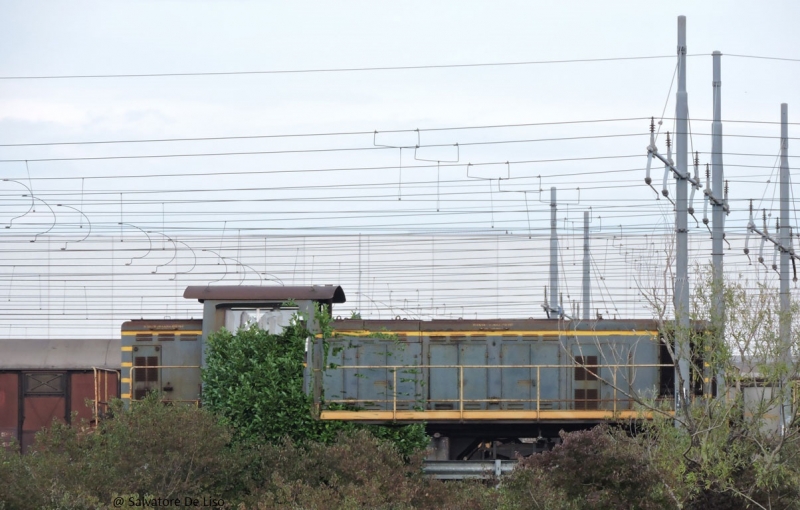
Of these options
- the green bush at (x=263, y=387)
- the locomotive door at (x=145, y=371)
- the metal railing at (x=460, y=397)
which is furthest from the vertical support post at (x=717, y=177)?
the locomotive door at (x=145, y=371)

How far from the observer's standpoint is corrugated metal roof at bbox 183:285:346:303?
18016mm

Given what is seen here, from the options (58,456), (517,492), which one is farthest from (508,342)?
(58,456)

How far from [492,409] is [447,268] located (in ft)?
34.4

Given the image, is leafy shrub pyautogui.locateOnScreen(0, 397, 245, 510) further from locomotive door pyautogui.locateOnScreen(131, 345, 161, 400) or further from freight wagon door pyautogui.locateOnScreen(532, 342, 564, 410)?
freight wagon door pyautogui.locateOnScreen(532, 342, 564, 410)

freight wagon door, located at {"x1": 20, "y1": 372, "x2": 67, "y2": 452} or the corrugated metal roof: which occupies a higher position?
the corrugated metal roof

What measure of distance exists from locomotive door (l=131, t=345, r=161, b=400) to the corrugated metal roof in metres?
2.20

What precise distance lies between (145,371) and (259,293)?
135 inches

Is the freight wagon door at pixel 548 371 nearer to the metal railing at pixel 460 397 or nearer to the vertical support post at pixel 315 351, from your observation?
the metal railing at pixel 460 397

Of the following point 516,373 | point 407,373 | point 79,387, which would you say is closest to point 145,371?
point 407,373

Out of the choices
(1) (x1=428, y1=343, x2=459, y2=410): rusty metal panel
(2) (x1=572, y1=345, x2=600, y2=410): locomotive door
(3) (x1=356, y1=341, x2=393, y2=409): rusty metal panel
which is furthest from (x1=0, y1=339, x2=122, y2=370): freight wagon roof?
(2) (x1=572, y1=345, x2=600, y2=410): locomotive door

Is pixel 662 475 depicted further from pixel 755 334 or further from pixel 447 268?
pixel 447 268

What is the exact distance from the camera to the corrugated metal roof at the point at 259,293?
18.0m

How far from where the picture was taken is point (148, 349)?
19656 mm

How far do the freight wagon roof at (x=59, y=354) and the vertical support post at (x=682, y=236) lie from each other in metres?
15.2
